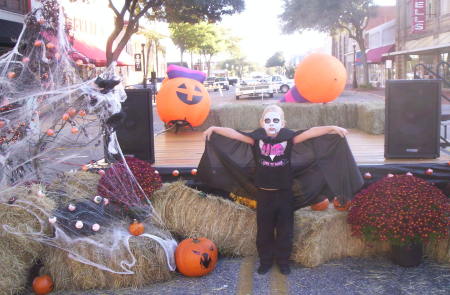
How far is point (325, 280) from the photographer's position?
4324 millimetres

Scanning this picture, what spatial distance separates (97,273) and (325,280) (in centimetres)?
192

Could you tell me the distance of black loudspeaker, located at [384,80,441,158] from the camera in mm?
5934

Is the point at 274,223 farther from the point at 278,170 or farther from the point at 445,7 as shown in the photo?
the point at 445,7

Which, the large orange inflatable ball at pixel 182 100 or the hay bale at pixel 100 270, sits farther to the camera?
the large orange inflatable ball at pixel 182 100

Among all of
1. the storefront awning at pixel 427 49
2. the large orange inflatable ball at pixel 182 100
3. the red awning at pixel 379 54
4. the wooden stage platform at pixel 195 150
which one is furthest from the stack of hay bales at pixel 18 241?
the red awning at pixel 379 54

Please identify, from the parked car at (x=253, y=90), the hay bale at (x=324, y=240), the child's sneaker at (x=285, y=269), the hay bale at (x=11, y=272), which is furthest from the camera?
the parked car at (x=253, y=90)

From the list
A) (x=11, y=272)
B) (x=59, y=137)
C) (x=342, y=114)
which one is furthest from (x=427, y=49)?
(x=11, y=272)

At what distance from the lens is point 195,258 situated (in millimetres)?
4352

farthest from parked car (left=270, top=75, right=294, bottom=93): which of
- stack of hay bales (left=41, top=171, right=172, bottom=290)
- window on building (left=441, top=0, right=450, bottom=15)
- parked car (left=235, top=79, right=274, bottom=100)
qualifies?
stack of hay bales (left=41, top=171, right=172, bottom=290)

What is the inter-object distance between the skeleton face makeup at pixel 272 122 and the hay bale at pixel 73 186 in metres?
1.80

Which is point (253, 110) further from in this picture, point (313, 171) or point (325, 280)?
point (325, 280)

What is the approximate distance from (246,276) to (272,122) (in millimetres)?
1375

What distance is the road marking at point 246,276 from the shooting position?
414 cm

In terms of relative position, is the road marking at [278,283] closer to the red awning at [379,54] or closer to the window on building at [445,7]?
the window on building at [445,7]
